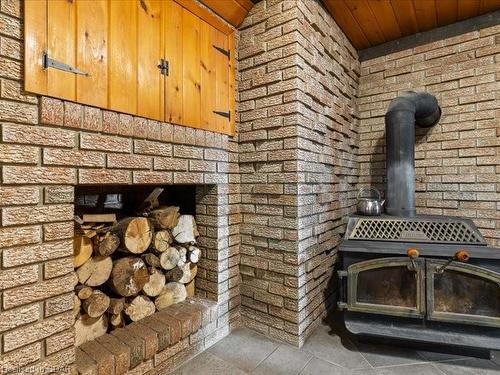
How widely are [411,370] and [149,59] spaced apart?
7.16ft

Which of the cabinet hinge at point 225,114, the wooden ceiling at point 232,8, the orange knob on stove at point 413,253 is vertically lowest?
the orange knob on stove at point 413,253

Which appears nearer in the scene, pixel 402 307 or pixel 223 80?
pixel 402 307

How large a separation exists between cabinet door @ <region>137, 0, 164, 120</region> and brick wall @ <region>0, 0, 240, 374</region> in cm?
8

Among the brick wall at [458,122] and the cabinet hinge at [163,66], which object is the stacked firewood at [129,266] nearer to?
the cabinet hinge at [163,66]

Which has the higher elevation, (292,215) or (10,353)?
(292,215)

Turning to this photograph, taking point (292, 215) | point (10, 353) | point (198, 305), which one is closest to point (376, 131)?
point (292, 215)

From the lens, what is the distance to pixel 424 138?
93.8 inches

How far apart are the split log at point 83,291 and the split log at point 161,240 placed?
0.40 metres

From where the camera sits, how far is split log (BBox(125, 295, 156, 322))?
5.14 feet

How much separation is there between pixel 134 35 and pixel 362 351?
219 centimetres

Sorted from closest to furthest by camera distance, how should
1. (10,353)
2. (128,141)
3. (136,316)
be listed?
(10,353), (128,141), (136,316)

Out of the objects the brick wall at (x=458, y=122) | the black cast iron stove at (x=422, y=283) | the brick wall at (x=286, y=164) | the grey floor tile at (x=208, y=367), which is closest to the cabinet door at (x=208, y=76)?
the brick wall at (x=286, y=164)

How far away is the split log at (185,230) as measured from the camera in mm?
1811

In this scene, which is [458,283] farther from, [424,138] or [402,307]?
[424,138]
